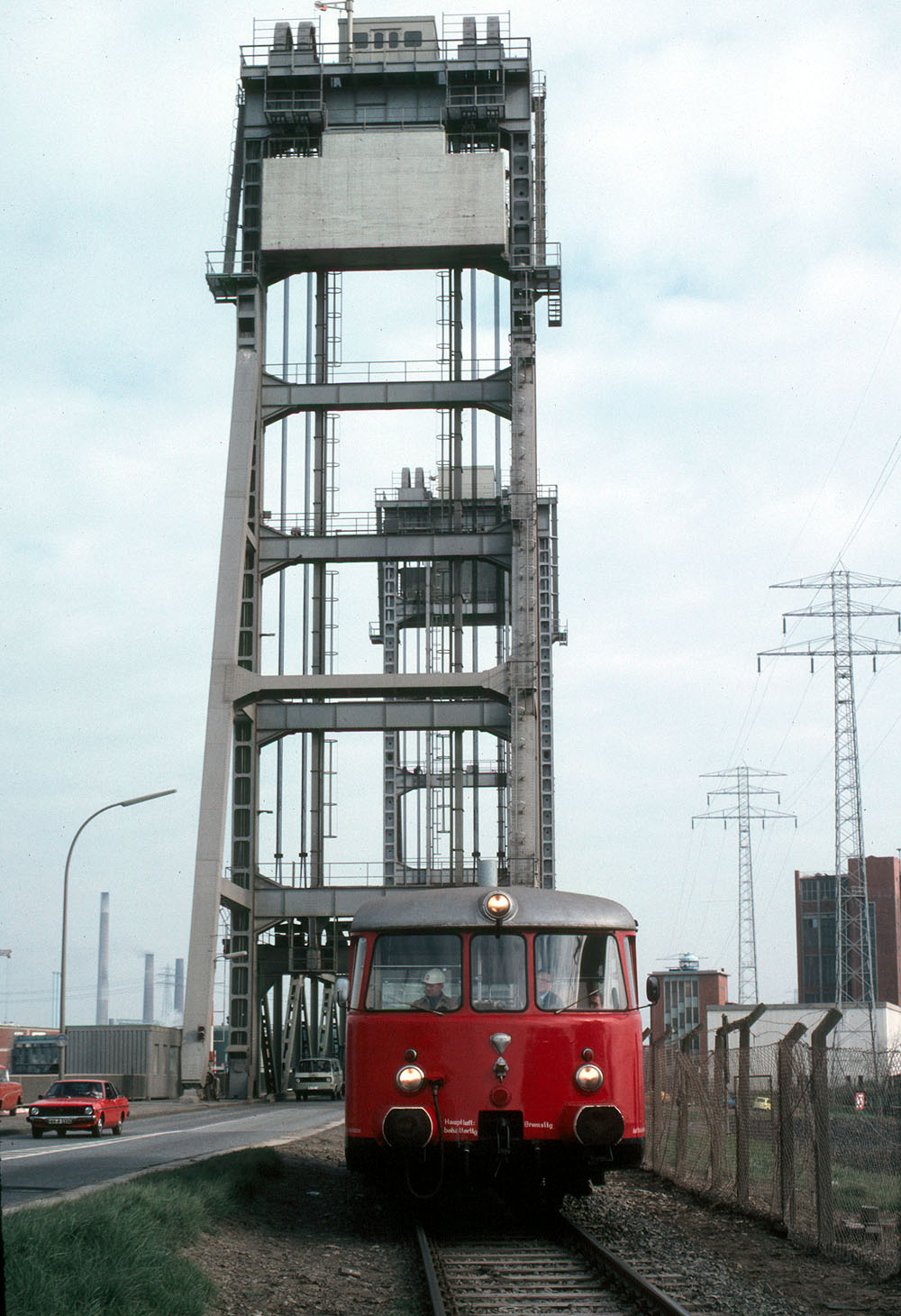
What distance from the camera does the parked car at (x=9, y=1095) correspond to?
128ft

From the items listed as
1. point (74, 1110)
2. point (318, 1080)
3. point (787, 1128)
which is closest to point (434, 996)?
point (787, 1128)

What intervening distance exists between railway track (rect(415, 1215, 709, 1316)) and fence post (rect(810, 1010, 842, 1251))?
173cm

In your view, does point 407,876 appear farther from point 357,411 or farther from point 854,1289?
point 854,1289

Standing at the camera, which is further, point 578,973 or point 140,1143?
point 140,1143

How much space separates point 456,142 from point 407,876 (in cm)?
2298

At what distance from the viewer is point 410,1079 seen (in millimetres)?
11625

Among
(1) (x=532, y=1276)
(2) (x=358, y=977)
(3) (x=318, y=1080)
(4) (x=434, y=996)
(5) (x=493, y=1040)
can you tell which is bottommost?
(3) (x=318, y=1080)

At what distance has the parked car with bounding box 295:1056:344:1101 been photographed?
50781mm

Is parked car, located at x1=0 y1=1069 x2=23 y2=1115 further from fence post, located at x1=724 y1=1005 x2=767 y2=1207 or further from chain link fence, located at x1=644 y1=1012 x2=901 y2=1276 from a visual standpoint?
fence post, located at x1=724 y1=1005 x2=767 y2=1207

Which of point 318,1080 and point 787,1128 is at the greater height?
point 787,1128

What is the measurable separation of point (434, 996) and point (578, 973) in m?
1.21

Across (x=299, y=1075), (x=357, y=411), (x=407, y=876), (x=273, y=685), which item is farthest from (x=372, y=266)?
(x=299, y=1075)

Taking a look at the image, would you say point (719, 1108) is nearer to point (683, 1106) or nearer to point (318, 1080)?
point (683, 1106)

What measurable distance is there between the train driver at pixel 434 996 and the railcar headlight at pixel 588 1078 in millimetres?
1108
